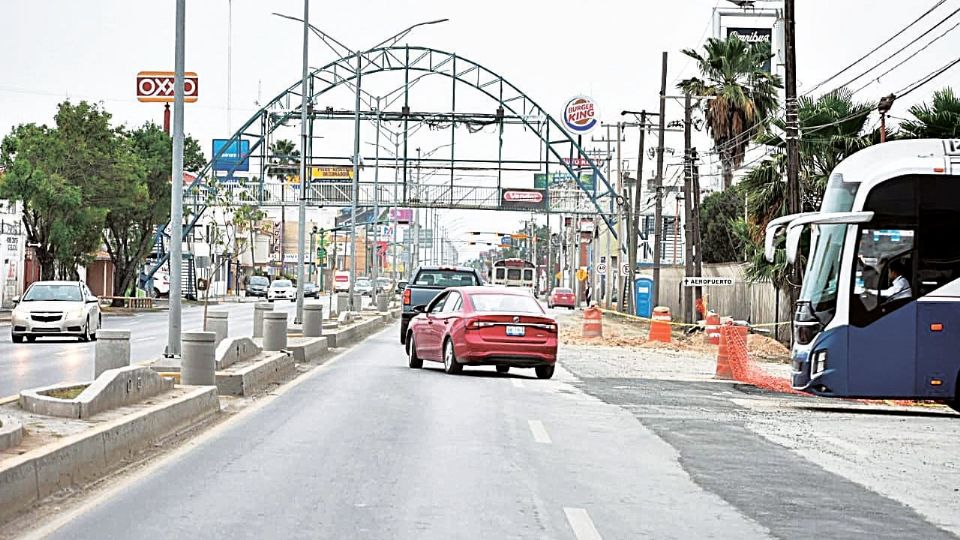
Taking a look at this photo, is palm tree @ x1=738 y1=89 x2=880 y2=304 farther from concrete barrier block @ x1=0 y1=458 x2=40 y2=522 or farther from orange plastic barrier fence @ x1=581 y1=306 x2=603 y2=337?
concrete barrier block @ x1=0 y1=458 x2=40 y2=522

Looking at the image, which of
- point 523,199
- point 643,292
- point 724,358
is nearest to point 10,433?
point 724,358

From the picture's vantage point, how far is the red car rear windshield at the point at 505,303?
77.8ft

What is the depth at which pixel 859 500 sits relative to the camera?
10.7 metres

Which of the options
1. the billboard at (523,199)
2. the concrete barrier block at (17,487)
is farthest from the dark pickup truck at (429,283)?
the billboard at (523,199)

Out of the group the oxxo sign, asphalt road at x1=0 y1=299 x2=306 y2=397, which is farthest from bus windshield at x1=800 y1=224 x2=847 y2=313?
the oxxo sign

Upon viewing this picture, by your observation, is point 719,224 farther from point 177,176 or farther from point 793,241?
point 177,176

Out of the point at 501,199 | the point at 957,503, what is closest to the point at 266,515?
the point at 957,503

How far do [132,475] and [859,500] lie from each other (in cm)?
591

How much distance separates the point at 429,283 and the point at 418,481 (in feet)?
81.3

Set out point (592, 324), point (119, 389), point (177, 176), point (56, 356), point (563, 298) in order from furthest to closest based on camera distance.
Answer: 1. point (563, 298)
2. point (592, 324)
3. point (56, 356)
4. point (177, 176)
5. point (119, 389)

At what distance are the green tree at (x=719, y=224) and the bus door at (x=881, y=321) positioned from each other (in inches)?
1884

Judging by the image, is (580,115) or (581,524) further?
(580,115)

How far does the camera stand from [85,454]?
10.8 metres

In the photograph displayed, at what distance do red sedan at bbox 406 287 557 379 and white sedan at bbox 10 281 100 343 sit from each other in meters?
14.3
